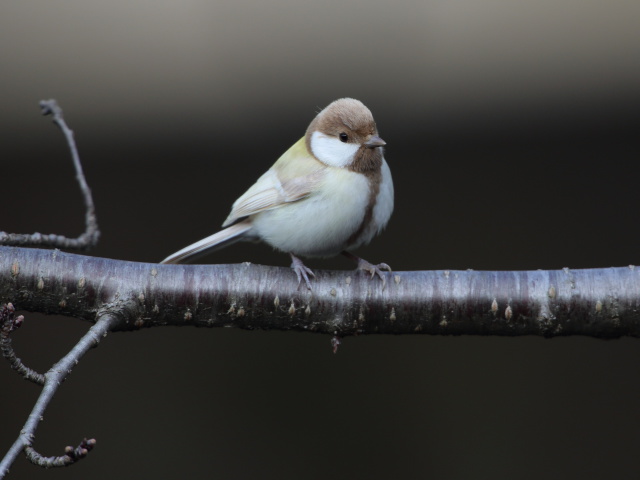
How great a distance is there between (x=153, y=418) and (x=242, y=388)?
457 millimetres

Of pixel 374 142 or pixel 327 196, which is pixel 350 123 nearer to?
pixel 374 142

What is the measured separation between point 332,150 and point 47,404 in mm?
1231

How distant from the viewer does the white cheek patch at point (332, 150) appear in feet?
7.49

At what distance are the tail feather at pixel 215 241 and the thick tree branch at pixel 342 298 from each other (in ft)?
1.17

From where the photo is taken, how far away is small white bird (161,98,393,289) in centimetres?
221

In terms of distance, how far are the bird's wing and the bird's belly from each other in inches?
1.1

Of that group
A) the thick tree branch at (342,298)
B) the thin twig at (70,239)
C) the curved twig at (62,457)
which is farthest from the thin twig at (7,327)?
the thin twig at (70,239)

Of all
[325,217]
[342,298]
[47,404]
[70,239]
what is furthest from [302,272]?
[47,404]

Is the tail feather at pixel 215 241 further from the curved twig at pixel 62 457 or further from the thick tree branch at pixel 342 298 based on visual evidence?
the curved twig at pixel 62 457

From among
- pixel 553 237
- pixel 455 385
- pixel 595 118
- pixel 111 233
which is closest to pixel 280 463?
pixel 455 385

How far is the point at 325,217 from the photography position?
220 centimetres

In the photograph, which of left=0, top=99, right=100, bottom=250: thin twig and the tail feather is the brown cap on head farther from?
left=0, top=99, right=100, bottom=250: thin twig

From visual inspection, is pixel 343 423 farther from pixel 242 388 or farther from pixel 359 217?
pixel 359 217

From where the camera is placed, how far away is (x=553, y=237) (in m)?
3.54
